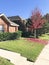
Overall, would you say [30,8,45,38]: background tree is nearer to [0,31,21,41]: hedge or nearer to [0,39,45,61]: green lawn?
[0,31,21,41]: hedge

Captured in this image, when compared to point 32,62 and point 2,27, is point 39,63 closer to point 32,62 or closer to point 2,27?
point 32,62

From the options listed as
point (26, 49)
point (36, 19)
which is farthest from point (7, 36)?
point (36, 19)

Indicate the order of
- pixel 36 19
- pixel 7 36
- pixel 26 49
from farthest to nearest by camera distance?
pixel 36 19 → pixel 7 36 → pixel 26 49

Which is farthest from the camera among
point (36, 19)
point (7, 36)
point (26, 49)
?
point (36, 19)

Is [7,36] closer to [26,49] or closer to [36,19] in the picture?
[26,49]

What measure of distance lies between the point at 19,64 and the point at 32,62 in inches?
55.7

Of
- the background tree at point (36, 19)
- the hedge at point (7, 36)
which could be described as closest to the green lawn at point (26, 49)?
the hedge at point (7, 36)

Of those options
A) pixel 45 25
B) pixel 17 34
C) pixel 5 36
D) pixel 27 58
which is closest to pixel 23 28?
pixel 45 25

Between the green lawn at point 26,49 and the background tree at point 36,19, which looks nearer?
the green lawn at point 26,49

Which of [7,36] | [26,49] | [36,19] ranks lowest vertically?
[26,49]

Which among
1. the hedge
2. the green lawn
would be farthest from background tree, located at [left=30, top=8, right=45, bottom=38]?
the green lawn

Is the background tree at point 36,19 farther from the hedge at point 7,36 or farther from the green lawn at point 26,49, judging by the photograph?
the green lawn at point 26,49

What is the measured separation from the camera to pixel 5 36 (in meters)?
22.8

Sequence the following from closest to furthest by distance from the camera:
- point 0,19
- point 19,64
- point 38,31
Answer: point 19,64
point 0,19
point 38,31
